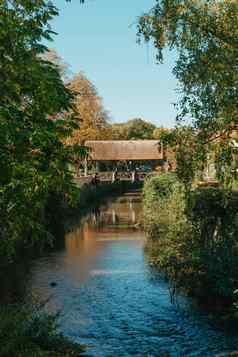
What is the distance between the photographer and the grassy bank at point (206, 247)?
12227 millimetres

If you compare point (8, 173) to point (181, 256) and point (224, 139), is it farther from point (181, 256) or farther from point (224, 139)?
point (181, 256)

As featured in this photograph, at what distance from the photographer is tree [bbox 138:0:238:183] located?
30.8ft

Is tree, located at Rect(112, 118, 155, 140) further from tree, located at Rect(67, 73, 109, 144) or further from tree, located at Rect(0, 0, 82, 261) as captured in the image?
tree, located at Rect(0, 0, 82, 261)

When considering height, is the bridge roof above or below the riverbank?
above

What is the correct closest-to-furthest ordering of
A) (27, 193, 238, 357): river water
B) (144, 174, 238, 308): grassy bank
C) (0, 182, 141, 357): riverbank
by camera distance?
(0, 182, 141, 357): riverbank → (27, 193, 238, 357): river water → (144, 174, 238, 308): grassy bank

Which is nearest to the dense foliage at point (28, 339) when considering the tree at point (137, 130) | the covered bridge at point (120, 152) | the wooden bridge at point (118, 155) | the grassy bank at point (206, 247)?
the grassy bank at point (206, 247)

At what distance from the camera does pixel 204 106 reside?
1016 cm

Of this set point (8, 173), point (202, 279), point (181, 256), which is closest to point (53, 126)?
point (8, 173)

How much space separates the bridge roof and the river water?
3979 cm

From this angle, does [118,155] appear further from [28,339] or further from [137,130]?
[28,339]

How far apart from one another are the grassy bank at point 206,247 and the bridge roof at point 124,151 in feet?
145

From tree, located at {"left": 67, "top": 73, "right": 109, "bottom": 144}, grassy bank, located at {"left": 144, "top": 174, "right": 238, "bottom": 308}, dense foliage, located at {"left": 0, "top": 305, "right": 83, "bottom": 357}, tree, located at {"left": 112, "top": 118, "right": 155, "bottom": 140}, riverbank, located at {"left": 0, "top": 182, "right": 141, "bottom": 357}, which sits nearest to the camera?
dense foliage, located at {"left": 0, "top": 305, "right": 83, "bottom": 357}

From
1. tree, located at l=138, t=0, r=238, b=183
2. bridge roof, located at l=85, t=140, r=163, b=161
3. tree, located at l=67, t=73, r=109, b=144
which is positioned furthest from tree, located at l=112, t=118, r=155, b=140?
tree, located at l=138, t=0, r=238, b=183

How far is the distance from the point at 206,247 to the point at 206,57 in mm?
6195
